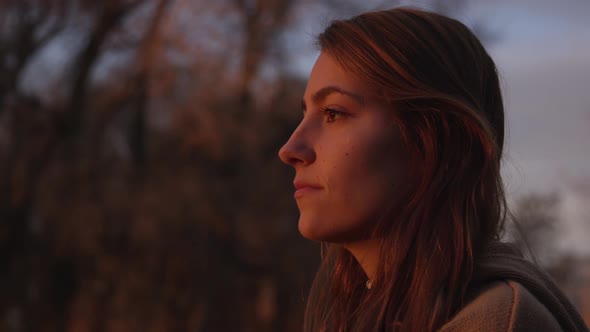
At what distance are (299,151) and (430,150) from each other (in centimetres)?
30

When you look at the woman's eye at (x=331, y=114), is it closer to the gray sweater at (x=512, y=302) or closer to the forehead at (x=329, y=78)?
the forehead at (x=329, y=78)

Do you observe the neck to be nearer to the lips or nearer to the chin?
the chin

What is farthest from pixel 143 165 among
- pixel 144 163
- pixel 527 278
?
pixel 527 278

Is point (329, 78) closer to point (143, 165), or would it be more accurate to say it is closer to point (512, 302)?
point (512, 302)

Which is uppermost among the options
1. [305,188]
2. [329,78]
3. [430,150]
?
[329,78]

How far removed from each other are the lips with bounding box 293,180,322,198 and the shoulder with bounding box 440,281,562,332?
45 centimetres

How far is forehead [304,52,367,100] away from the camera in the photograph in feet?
5.67

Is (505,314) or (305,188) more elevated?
(305,188)

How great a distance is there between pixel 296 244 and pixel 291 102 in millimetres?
2179

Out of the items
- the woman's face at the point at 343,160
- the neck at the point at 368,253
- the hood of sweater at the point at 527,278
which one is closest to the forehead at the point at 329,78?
the woman's face at the point at 343,160

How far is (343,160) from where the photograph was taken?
1.68 m

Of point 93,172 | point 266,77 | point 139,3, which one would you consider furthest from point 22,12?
point 266,77

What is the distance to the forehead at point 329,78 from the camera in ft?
5.67

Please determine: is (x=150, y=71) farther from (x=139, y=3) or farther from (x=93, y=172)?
(x=93, y=172)
